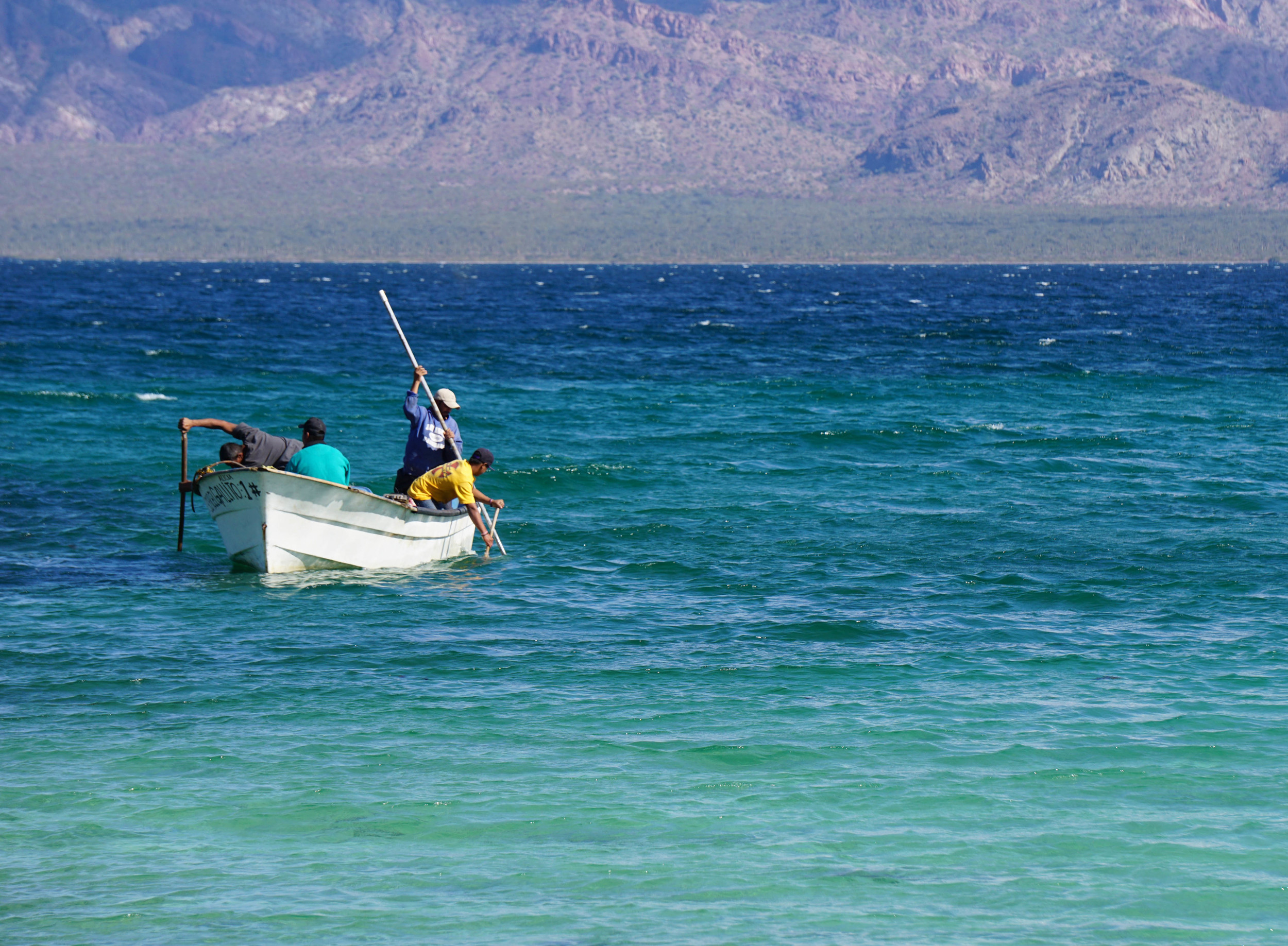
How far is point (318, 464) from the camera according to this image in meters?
19.1

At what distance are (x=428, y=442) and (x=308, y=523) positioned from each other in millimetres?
1950

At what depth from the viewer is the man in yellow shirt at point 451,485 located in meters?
20.0

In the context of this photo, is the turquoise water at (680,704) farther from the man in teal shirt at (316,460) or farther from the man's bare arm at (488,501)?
the man in teal shirt at (316,460)

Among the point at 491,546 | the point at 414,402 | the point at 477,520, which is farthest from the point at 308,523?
the point at 491,546

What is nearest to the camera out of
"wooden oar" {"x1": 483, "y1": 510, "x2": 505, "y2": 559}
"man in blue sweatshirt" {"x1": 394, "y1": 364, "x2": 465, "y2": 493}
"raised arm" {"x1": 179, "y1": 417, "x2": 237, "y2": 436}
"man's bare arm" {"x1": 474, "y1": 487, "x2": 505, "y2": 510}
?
"raised arm" {"x1": 179, "y1": 417, "x2": 237, "y2": 436}

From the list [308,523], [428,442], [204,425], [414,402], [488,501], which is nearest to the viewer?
[204,425]

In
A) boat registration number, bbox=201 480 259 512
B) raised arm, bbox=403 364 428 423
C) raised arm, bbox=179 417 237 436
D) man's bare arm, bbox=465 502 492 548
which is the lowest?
man's bare arm, bbox=465 502 492 548

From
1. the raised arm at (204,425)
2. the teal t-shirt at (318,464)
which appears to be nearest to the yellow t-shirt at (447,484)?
the teal t-shirt at (318,464)


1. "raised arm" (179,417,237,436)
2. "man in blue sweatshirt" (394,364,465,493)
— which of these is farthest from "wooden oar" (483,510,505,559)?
"raised arm" (179,417,237,436)

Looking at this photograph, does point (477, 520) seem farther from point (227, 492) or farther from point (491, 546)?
point (227, 492)

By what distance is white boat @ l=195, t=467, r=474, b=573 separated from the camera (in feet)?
61.7

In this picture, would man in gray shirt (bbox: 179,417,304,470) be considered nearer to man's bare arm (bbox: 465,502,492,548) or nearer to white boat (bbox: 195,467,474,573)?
white boat (bbox: 195,467,474,573)

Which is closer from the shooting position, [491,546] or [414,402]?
[414,402]

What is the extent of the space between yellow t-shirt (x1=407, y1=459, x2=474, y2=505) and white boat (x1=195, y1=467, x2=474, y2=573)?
0.31m
